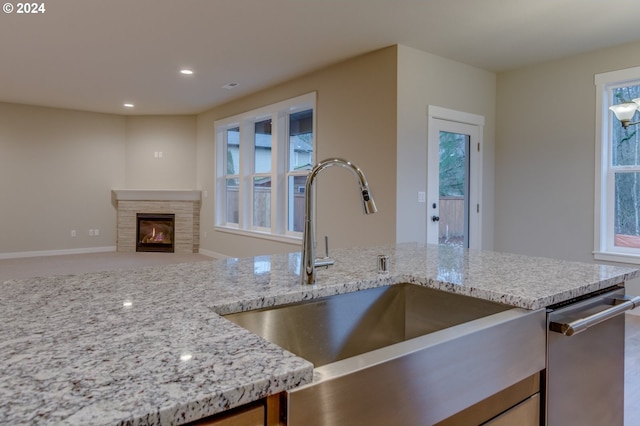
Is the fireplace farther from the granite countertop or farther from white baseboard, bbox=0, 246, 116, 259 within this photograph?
the granite countertop

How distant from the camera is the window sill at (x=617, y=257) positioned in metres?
4.01

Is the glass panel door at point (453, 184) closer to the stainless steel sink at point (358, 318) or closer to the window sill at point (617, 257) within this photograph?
the window sill at point (617, 257)

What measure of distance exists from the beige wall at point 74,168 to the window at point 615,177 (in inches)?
256

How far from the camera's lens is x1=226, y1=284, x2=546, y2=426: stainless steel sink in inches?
27.5

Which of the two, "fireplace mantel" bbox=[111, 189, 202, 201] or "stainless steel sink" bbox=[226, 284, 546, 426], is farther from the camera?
"fireplace mantel" bbox=[111, 189, 202, 201]

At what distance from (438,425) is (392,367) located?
23 cm

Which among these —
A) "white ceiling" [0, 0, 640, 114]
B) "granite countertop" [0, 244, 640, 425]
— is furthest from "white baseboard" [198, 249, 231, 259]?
"granite countertop" [0, 244, 640, 425]

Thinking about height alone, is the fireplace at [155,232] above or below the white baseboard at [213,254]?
above

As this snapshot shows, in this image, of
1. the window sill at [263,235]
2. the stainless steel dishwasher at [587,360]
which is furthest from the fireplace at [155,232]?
the stainless steel dishwasher at [587,360]

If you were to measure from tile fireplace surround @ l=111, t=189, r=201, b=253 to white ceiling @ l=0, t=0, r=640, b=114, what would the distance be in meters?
2.81

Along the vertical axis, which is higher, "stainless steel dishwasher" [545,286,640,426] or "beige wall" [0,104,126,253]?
"beige wall" [0,104,126,253]

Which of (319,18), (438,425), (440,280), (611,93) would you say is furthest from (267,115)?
(438,425)

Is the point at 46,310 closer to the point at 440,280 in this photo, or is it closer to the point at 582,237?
the point at 440,280

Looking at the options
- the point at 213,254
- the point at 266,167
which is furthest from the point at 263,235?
the point at 213,254
